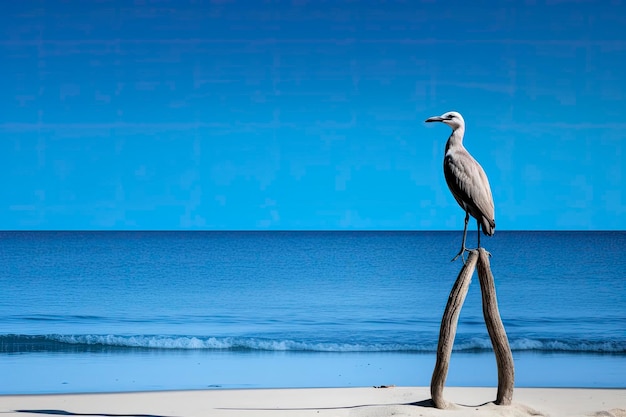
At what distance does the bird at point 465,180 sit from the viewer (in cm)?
645

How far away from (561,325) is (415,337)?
3837mm

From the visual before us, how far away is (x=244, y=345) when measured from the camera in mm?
13219

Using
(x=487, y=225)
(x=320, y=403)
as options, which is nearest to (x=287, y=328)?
(x=320, y=403)

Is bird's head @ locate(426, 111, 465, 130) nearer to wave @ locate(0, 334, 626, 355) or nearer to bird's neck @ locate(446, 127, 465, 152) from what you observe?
bird's neck @ locate(446, 127, 465, 152)

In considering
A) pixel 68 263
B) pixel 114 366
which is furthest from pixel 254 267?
pixel 114 366

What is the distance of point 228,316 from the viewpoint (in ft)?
60.0

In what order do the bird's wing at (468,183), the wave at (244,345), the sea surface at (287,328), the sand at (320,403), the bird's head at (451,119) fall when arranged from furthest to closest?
the wave at (244,345) < the sea surface at (287,328) < the sand at (320,403) < the bird's head at (451,119) < the bird's wing at (468,183)

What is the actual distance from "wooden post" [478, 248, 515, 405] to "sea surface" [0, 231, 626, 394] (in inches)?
98.3

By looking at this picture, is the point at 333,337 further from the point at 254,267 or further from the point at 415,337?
the point at 254,267

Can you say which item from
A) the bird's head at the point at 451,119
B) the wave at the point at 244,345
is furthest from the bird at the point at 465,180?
the wave at the point at 244,345

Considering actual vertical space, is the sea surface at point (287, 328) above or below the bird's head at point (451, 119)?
below

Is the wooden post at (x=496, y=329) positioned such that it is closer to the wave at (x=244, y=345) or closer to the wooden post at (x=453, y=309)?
the wooden post at (x=453, y=309)

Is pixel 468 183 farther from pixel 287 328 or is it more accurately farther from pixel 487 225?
pixel 287 328

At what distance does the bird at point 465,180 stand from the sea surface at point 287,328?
3504 millimetres
